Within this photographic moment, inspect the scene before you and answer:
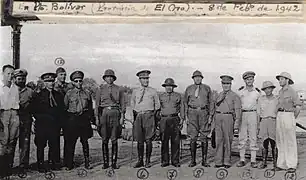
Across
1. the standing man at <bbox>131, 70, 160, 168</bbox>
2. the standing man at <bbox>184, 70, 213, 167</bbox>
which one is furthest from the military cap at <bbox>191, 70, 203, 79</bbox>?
the standing man at <bbox>131, 70, 160, 168</bbox>

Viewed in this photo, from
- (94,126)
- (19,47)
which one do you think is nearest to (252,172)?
(94,126)

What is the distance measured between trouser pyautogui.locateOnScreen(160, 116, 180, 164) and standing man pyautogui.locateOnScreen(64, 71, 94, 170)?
22.3 inches

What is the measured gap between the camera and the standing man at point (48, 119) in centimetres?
436

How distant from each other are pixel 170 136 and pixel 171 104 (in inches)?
9.8

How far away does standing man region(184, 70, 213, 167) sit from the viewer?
4429 mm

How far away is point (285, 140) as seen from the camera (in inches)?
176

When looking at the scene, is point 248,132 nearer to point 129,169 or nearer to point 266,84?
point 266,84

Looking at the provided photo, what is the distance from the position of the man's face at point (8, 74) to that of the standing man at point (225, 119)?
160 cm

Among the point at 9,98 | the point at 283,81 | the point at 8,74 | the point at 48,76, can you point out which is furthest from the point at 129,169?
the point at 283,81

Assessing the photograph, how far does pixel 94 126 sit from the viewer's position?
14.4 ft

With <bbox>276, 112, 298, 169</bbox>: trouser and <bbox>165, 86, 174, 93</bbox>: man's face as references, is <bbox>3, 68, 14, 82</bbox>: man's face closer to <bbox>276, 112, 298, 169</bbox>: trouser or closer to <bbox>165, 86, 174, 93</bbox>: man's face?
<bbox>165, 86, 174, 93</bbox>: man's face

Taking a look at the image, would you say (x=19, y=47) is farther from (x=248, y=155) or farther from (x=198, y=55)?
(x=248, y=155)

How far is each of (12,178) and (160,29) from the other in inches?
63.5

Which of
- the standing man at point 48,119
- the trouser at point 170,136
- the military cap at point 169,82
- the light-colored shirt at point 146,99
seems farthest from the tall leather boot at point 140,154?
the standing man at point 48,119
